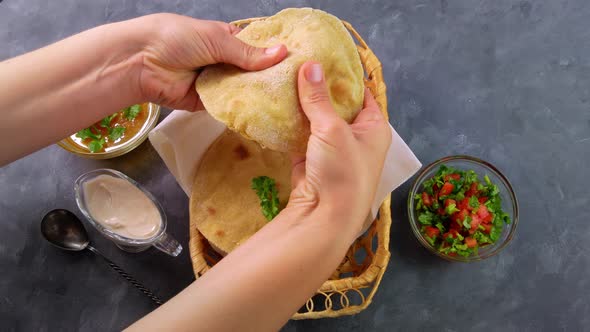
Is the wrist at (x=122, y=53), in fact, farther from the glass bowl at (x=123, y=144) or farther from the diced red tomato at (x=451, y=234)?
the diced red tomato at (x=451, y=234)

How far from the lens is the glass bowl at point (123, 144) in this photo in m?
1.93

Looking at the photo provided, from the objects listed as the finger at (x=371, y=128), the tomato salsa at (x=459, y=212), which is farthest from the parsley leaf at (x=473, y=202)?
the finger at (x=371, y=128)

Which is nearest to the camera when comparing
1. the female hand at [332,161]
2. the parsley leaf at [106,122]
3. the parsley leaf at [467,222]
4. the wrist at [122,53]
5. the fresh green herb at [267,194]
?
the female hand at [332,161]

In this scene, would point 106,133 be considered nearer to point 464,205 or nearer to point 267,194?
point 267,194

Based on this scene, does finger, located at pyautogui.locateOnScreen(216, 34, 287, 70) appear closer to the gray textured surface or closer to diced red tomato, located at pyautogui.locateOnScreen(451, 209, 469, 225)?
the gray textured surface

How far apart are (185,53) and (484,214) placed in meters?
1.35

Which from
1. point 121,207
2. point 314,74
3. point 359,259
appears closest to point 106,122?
point 121,207

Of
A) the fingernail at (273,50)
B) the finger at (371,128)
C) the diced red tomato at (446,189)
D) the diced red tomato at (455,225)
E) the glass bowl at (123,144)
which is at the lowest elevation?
the diced red tomato at (455,225)

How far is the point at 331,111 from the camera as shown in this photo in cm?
132

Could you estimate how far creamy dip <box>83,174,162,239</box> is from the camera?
1896 mm

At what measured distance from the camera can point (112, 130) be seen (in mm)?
1982

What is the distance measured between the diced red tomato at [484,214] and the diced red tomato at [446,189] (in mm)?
136

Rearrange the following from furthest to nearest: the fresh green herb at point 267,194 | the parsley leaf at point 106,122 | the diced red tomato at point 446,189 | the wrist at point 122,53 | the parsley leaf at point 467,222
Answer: the parsley leaf at point 106,122 < the diced red tomato at point 446,189 < the parsley leaf at point 467,222 < the fresh green herb at point 267,194 < the wrist at point 122,53

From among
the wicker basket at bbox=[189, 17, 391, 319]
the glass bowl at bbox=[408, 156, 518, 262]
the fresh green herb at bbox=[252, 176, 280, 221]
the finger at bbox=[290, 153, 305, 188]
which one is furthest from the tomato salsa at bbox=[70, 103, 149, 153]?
the glass bowl at bbox=[408, 156, 518, 262]
